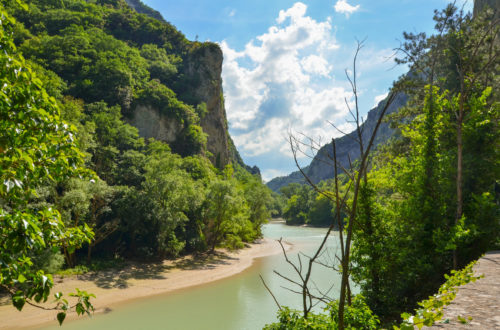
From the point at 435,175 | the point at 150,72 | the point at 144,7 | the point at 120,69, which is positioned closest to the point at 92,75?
the point at 120,69

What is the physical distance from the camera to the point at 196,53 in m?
59.7

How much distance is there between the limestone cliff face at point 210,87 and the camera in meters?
57.3

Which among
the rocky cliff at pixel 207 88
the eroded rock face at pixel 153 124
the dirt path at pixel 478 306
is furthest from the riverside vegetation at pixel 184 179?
the rocky cliff at pixel 207 88

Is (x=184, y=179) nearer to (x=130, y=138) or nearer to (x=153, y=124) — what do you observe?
(x=130, y=138)

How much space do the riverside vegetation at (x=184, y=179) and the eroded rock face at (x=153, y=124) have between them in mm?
742

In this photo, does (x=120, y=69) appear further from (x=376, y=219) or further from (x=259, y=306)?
(x=376, y=219)

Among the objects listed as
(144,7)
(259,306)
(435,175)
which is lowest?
(259,306)

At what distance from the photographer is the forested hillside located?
20859mm

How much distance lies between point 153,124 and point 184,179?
15859mm

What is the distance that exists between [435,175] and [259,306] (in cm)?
1316

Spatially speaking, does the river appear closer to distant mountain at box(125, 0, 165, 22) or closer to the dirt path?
the dirt path

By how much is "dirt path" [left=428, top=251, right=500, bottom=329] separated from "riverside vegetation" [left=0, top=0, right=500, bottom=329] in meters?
0.27

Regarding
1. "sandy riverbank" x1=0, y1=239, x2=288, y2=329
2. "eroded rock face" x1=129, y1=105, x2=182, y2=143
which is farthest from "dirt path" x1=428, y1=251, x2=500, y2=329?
"eroded rock face" x1=129, y1=105, x2=182, y2=143

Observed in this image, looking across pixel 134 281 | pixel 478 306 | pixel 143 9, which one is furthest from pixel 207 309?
pixel 143 9
